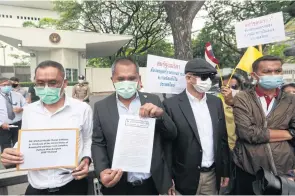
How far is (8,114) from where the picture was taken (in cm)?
554

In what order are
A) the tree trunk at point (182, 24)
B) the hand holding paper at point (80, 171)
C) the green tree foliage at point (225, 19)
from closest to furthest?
the hand holding paper at point (80, 171) < the tree trunk at point (182, 24) < the green tree foliage at point (225, 19)

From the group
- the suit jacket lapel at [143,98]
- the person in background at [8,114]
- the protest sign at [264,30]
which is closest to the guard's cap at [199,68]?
the suit jacket lapel at [143,98]

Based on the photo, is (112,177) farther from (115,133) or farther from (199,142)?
(199,142)

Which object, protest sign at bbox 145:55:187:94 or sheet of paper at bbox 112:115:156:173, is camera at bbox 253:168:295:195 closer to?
sheet of paper at bbox 112:115:156:173

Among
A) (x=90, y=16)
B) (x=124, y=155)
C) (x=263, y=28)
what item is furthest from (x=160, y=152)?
(x=90, y=16)

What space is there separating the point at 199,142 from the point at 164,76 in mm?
974

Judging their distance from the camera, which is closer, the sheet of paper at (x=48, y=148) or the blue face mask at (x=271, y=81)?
the sheet of paper at (x=48, y=148)

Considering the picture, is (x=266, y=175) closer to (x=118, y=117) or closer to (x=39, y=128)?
(x=118, y=117)

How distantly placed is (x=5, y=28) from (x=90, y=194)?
18.5 meters

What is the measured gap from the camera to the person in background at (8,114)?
5.38m

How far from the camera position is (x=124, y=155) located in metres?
1.94

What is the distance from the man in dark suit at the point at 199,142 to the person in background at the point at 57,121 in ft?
2.44

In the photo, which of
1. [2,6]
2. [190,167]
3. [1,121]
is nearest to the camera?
[190,167]

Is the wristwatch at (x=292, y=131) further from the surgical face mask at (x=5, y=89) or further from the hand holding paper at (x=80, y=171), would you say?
the surgical face mask at (x=5, y=89)
